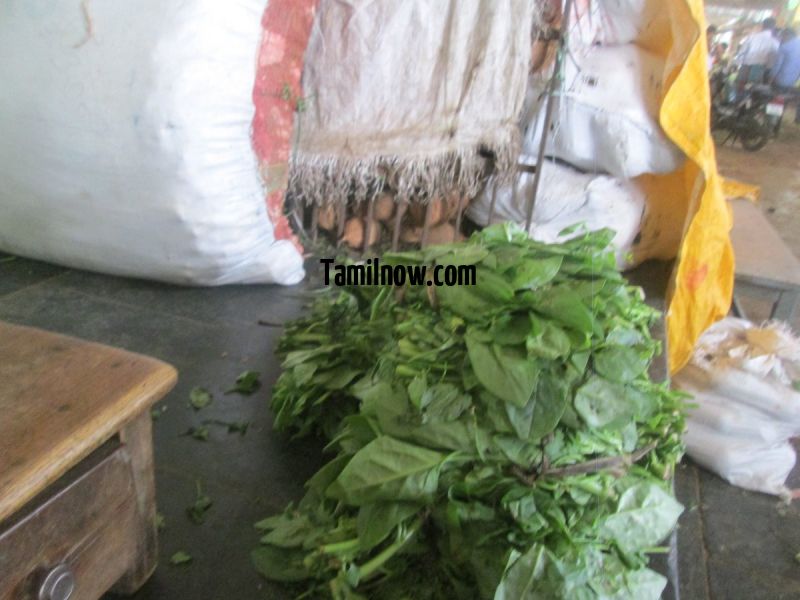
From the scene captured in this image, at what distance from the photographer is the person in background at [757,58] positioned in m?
6.56

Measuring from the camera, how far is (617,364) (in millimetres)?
862

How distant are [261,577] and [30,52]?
4.14 feet

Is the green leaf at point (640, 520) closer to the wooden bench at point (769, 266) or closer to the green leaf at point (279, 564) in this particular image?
the green leaf at point (279, 564)

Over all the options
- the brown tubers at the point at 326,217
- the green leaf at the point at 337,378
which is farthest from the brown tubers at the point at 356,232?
the green leaf at the point at 337,378

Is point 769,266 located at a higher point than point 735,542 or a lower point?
higher

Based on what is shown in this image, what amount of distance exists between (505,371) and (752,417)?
3.81ft

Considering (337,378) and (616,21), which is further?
(616,21)

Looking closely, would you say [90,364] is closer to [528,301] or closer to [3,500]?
[3,500]

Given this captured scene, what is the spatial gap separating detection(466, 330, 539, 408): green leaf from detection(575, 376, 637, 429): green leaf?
7cm

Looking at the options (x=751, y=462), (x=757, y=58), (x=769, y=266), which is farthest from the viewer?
(x=757, y=58)

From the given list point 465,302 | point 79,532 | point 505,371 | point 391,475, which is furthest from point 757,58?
point 79,532

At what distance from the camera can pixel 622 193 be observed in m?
1.82

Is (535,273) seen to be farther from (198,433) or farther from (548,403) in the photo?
(198,433)

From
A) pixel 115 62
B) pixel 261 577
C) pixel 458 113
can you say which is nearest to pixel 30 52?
pixel 115 62
